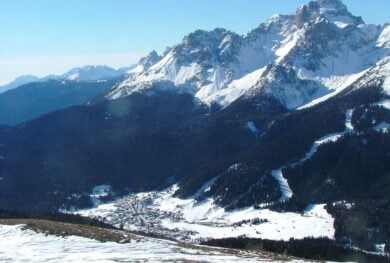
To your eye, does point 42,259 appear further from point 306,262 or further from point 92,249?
point 306,262

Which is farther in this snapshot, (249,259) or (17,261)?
(249,259)

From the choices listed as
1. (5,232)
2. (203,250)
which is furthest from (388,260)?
(5,232)

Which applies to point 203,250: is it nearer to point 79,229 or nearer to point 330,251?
point 79,229

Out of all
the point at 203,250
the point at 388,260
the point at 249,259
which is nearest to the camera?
the point at 249,259

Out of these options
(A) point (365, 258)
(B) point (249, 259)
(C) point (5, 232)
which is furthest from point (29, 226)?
(A) point (365, 258)

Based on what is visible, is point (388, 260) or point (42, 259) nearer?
point (42, 259)

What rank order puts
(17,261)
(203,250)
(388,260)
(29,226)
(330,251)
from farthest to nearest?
(388,260)
(330,251)
(29,226)
(203,250)
(17,261)
